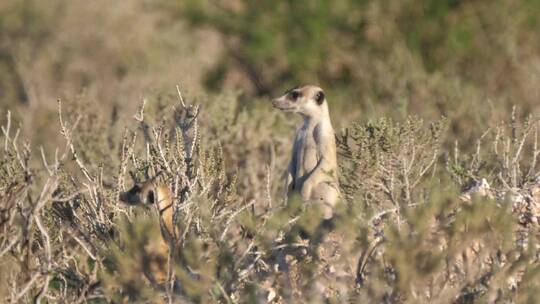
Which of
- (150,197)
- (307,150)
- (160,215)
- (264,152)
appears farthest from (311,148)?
(264,152)

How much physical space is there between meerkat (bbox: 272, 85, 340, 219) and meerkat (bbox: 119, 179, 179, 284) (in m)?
1.10

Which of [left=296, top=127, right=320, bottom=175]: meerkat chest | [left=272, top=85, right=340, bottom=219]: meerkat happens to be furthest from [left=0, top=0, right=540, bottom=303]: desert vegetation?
[left=296, top=127, right=320, bottom=175]: meerkat chest

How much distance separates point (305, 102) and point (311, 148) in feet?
1.40

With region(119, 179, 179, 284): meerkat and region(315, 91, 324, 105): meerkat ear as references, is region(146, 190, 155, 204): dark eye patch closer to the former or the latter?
region(119, 179, 179, 284): meerkat

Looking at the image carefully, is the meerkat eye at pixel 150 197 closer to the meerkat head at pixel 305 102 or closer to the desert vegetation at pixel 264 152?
the desert vegetation at pixel 264 152

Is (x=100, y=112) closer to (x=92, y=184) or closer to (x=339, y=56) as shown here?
(x=92, y=184)

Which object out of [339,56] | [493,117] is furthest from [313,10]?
[493,117]

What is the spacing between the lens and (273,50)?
61.5ft

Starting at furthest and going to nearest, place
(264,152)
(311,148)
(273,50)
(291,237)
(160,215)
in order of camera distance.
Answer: (273,50) < (264,152) < (311,148) < (160,215) < (291,237)

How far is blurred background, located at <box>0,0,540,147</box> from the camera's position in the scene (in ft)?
54.7

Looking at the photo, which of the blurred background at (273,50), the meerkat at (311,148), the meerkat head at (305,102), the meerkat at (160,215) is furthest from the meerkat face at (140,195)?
the blurred background at (273,50)

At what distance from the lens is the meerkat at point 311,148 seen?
8555 mm

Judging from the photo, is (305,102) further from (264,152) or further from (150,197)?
(264,152)

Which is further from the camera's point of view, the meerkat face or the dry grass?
the meerkat face
